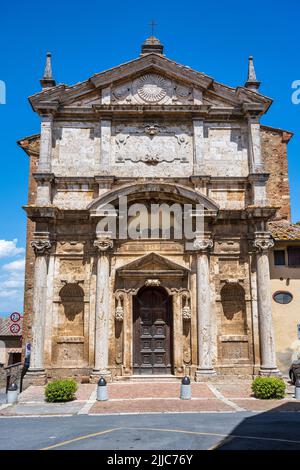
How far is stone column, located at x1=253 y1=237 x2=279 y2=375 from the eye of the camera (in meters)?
17.7

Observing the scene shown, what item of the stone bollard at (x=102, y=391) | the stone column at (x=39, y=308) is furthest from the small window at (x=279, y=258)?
the stone bollard at (x=102, y=391)

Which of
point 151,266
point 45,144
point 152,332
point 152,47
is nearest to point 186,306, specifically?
point 152,332

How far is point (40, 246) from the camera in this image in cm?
1828

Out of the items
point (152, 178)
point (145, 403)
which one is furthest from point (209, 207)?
point (145, 403)

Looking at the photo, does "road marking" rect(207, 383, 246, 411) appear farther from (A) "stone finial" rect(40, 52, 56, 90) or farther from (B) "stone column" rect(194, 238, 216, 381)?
(A) "stone finial" rect(40, 52, 56, 90)

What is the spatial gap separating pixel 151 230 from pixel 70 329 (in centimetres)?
509

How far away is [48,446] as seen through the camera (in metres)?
8.58

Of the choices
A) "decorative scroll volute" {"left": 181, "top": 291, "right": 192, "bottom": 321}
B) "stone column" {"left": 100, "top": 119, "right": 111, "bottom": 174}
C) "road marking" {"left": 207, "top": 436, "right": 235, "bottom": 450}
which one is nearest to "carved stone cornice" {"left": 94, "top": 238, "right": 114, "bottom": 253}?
"stone column" {"left": 100, "top": 119, "right": 111, "bottom": 174}

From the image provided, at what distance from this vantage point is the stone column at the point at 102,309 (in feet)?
57.2

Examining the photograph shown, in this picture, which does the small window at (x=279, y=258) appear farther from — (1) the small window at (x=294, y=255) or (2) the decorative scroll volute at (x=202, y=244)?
(2) the decorative scroll volute at (x=202, y=244)

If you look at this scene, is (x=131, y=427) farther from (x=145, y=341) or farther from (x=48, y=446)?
(x=145, y=341)

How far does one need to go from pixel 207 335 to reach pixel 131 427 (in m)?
7.85

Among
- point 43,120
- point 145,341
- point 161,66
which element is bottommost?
point 145,341

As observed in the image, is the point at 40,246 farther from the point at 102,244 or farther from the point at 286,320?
the point at 286,320
